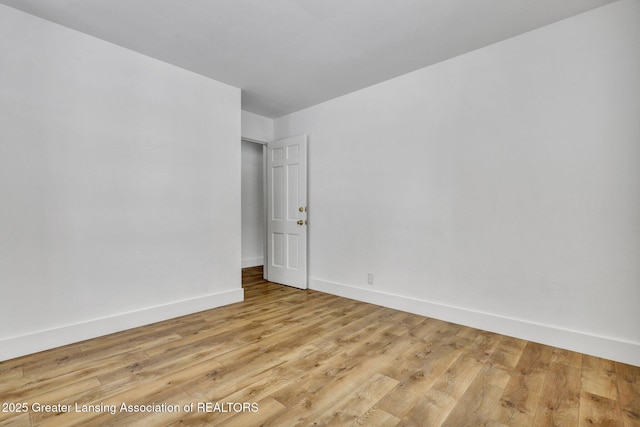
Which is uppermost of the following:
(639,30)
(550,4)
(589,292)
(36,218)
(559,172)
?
(550,4)

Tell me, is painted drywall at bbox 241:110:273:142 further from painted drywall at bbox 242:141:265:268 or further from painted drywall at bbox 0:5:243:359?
painted drywall at bbox 242:141:265:268

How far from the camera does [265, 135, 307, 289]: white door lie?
14.4 ft

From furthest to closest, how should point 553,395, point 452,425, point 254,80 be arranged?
point 254,80 → point 553,395 → point 452,425

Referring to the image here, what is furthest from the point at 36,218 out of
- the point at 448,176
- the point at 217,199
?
the point at 448,176

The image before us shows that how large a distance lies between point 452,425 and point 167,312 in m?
2.77

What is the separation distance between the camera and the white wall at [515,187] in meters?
2.29

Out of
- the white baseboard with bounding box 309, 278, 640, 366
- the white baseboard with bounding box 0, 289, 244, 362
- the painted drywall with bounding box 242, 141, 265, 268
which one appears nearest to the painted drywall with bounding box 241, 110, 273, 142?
the painted drywall with bounding box 242, 141, 265, 268

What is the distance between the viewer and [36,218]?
7.98ft

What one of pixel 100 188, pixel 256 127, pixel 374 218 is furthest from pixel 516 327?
pixel 256 127

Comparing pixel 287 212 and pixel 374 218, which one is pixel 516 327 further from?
pixel 287 212

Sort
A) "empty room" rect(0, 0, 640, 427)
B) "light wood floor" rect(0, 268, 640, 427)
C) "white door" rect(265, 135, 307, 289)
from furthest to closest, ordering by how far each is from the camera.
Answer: "white door" rect(265, 135, 307, 289) → "empty room" rect(0, 0, 640, 427) → "light wood floor" rect(0, 268, 640, 427)

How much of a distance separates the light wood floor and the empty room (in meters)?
0.02

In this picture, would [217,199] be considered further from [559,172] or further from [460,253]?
[559,172]

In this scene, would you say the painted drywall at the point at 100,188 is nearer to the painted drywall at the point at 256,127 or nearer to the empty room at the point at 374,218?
the empty room at the point at 374,218
